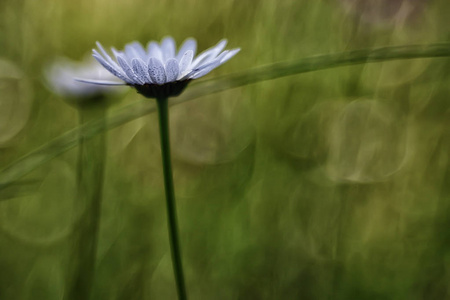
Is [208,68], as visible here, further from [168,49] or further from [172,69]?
[168,49]

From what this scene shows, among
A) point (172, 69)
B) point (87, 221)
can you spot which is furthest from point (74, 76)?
point (172, 69)

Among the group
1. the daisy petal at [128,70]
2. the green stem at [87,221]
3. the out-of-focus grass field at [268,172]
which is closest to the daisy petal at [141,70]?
the daisy petal at [128,70]

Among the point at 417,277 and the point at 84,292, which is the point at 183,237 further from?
the point at 417,277

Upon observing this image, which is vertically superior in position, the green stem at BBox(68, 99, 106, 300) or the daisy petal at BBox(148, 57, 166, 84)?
the daisy petal at BBox(148, 57, 166, 84)

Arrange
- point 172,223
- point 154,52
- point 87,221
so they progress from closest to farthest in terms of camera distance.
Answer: point 172,223
point 154,52
point 87,221

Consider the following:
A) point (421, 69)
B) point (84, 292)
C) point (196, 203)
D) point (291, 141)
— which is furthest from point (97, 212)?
point (421, 69)

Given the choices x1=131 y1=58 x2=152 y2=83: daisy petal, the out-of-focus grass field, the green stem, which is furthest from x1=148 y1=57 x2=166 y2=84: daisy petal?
the out-of-focus grass field

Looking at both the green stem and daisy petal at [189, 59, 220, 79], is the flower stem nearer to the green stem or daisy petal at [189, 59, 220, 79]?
daisy petal at [189, 59, 220, 79]
